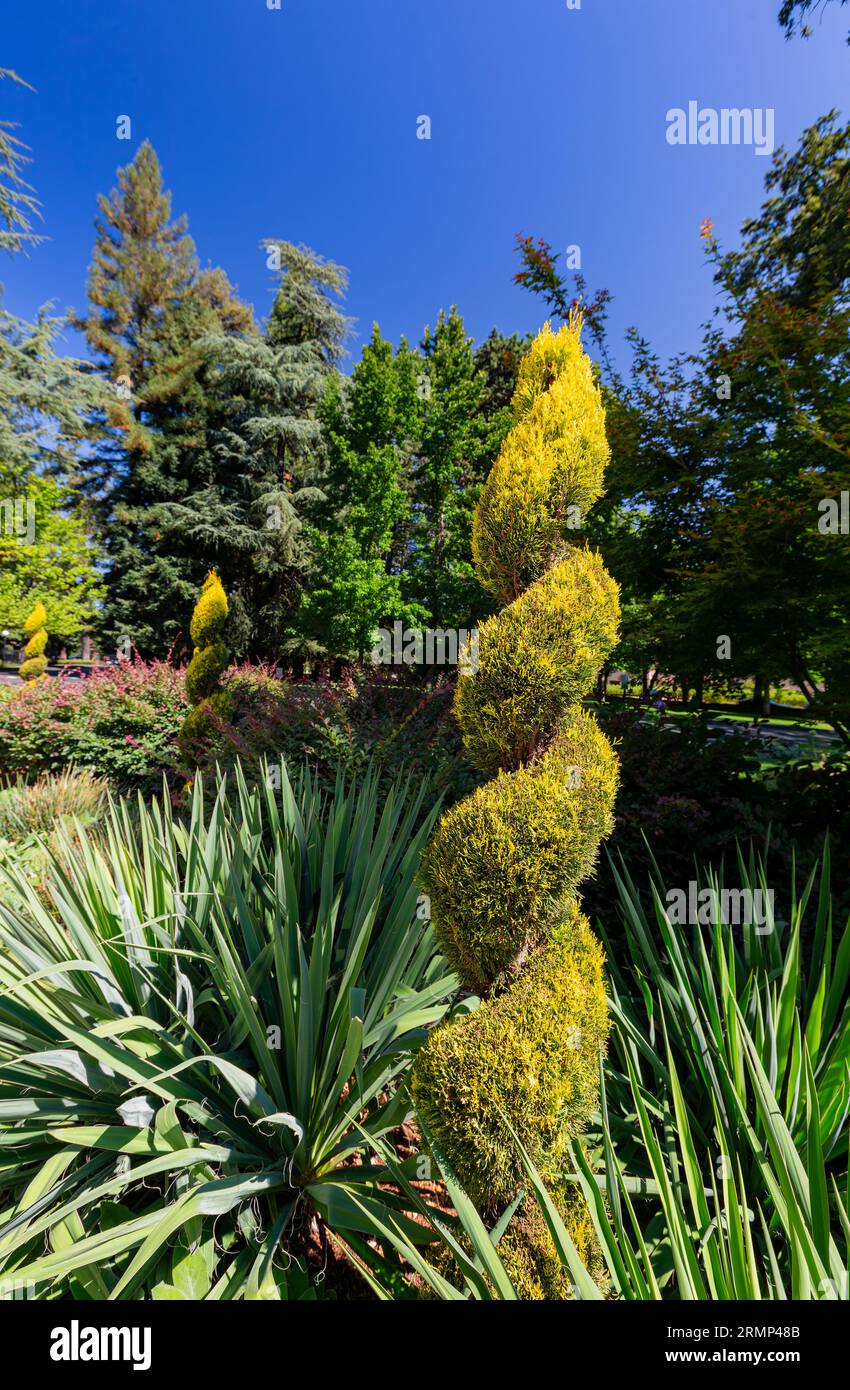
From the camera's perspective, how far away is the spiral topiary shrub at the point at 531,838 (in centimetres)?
143

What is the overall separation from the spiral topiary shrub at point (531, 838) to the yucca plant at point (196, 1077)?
31cm

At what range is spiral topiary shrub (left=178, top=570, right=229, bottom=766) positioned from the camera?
24.4ft

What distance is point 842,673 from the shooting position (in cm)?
372

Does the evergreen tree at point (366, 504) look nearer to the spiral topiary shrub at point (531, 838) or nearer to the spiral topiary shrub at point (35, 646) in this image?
the spiral topiary shrub at point (35, 646)

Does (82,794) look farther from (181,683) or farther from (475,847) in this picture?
(475,847)

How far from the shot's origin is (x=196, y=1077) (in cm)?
175

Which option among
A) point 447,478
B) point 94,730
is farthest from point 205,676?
point 447,478

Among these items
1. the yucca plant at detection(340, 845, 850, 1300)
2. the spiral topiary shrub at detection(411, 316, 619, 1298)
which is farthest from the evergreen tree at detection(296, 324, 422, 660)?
the yucca plant at detection(340, 845, 850, 1300)

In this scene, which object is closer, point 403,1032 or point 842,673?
point 403,1032

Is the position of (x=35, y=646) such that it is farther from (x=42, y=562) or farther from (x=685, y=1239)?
(x=685, y=1239)

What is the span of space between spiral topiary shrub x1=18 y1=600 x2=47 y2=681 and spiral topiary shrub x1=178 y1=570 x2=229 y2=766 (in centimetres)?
914
